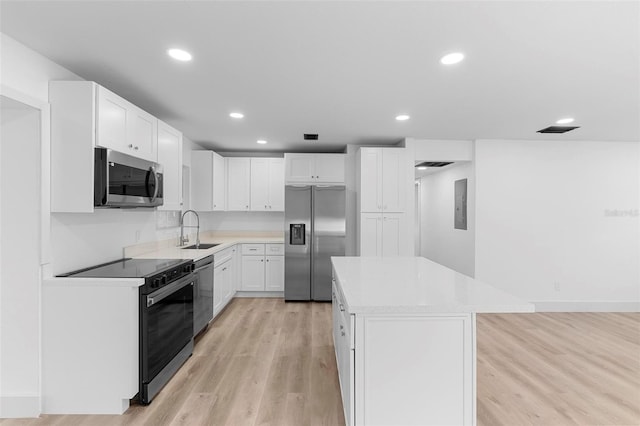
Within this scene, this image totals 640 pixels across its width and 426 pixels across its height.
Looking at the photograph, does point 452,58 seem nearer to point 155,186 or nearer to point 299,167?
point 155,186

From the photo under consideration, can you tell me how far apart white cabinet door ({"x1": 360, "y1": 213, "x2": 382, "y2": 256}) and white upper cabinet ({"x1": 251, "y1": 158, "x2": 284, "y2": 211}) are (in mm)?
1510

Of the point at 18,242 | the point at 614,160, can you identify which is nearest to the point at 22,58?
the point at 18,242

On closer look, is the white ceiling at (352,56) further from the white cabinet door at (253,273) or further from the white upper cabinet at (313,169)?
the white cabinet door at (253,273)

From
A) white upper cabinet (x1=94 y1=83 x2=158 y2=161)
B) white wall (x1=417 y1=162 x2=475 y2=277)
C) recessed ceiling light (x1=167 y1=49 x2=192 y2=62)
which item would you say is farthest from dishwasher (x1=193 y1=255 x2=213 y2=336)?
white wall (x1=417 y1=162 x2=475 y2=277)

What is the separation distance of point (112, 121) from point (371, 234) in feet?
11.0

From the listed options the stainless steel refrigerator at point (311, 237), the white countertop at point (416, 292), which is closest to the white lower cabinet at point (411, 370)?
the white countertop at point (416, 292)

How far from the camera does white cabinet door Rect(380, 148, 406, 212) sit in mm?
4570

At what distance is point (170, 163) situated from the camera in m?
3.38

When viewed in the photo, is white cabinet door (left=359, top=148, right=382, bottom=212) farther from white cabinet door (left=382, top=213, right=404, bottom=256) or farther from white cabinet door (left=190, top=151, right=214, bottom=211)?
white cabinet door (left=190, top=151, right=214, bottom=211)

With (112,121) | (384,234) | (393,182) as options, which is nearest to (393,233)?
(384,234)

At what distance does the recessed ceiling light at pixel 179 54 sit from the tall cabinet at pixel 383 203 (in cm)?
287

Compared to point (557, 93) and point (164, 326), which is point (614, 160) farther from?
point (164, 326)

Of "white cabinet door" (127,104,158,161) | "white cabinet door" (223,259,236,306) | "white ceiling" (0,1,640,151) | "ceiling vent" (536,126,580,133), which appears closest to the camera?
"white ceiling" (0,1,640,151)

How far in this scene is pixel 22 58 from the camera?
2031 millimetres
